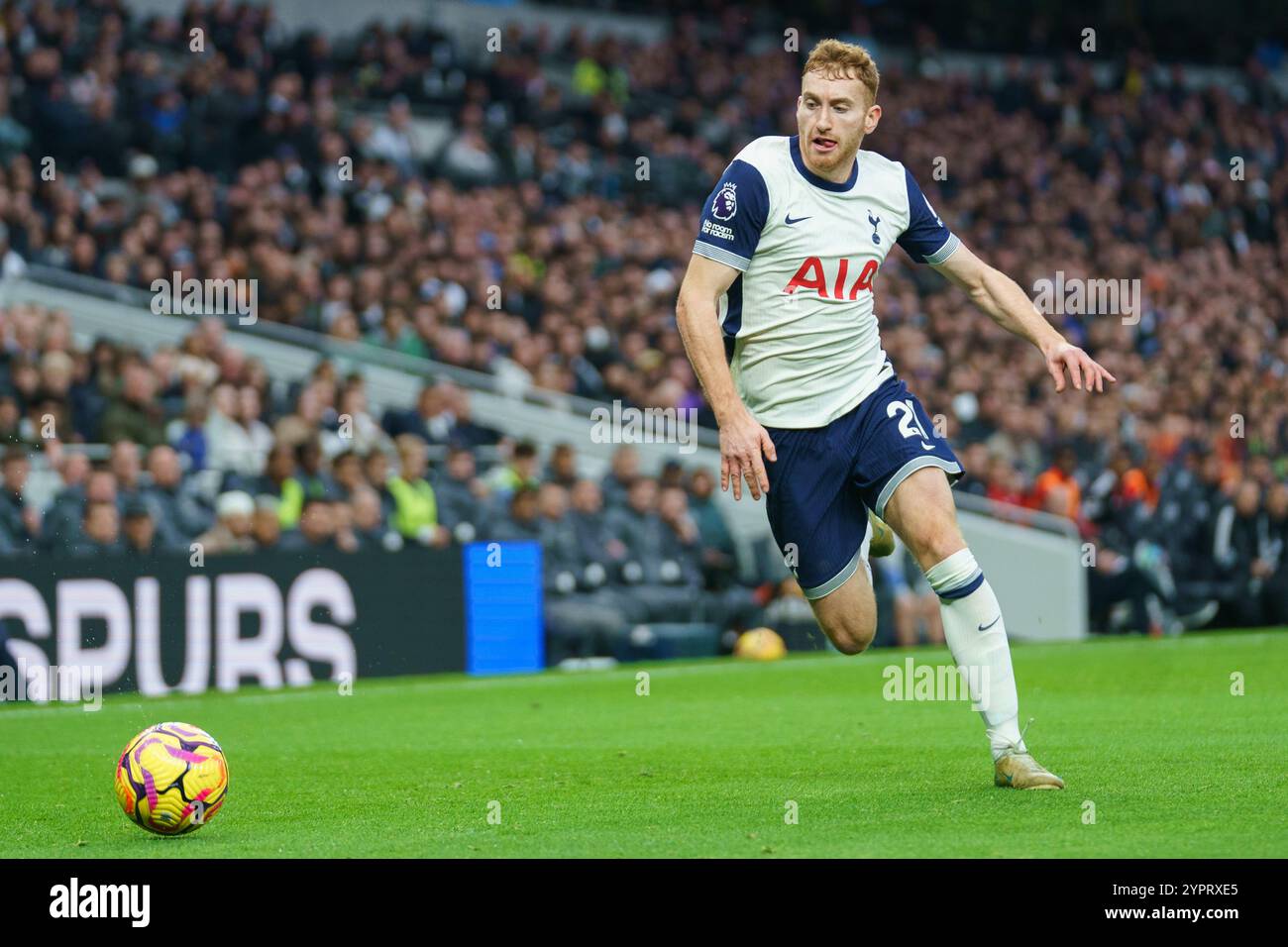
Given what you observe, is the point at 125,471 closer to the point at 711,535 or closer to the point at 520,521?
the point at 520,521

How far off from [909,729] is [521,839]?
14.2 ft

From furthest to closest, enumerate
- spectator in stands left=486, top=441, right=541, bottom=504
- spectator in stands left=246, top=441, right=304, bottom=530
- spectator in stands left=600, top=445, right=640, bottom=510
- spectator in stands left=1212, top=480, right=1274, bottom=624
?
spectator in stands left=1212, top=480, right=1274, bottom=624 → spectator in stands left=600, top=445, right=640, bottom=510 → spectator in stands left=486, top=441, right=541, bottom=504 → spectator in stands left=246, top=441, right=304, bottom=530

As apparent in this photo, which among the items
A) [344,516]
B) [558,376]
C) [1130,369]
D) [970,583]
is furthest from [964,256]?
[1130,369]

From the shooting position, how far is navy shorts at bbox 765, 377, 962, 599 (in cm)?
798

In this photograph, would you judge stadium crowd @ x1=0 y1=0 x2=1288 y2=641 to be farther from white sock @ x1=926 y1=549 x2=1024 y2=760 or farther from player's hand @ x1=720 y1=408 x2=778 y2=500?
white sock @ x1=926 y1=549 x2=1024 y2=760

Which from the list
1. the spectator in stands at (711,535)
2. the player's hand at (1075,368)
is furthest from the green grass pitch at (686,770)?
the spectator in stands at (711,535)

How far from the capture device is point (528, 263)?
76.2 feet

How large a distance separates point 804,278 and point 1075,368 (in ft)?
3.75

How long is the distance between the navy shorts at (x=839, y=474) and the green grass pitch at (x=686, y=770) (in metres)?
0.94

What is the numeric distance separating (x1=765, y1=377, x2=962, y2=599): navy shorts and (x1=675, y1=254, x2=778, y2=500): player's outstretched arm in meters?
0.54

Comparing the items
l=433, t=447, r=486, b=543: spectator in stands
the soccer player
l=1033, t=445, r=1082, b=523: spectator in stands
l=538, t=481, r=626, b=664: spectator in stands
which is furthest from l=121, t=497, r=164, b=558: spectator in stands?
l=1033, t=445, r=1082, b=523: spectator in stands

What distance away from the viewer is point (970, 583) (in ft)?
25.3

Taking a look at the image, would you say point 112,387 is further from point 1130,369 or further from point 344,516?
point 1130,369
